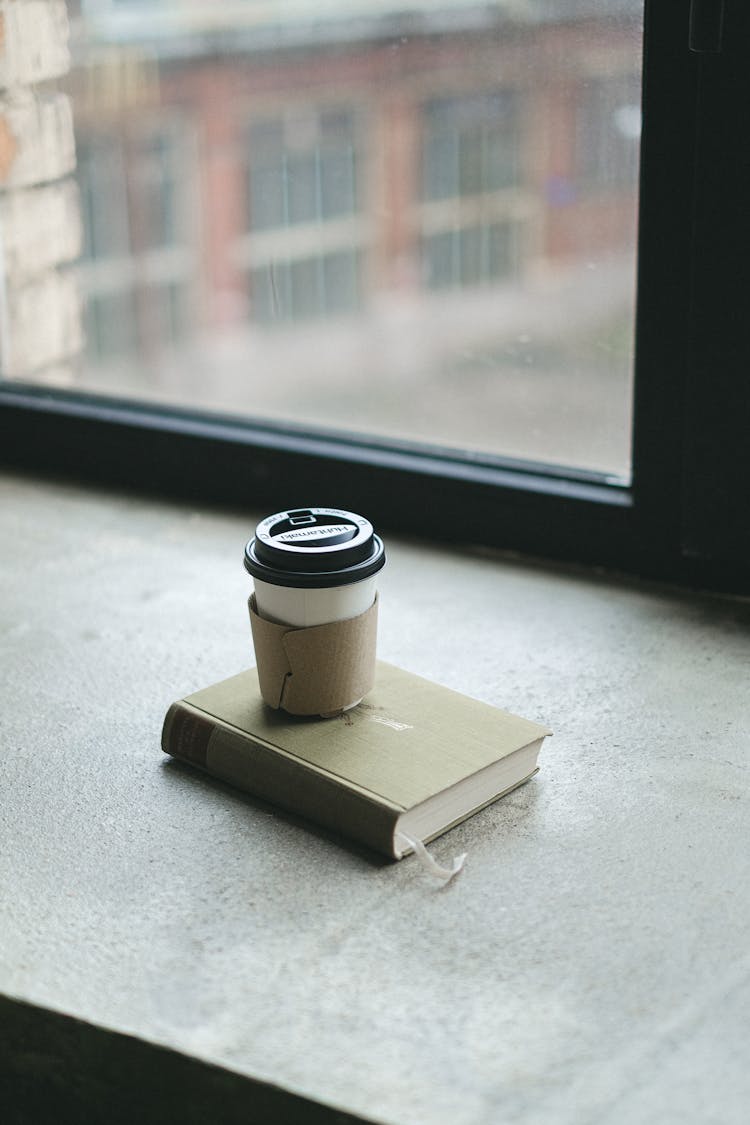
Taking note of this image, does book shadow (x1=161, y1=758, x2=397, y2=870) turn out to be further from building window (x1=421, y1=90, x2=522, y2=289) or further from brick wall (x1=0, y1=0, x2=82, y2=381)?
building window (x1=421, y1=90, x2=522, y2=289)

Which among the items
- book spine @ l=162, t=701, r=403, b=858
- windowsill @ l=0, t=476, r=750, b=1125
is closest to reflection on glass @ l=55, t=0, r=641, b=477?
windowsill @ l=0, t=476, r=750, b=1125

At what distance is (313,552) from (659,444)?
1.50 ft

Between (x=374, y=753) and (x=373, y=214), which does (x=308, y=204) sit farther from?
(x=374, y=753)

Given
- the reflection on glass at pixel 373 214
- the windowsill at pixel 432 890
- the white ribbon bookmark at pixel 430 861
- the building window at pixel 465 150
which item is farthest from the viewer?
the building window at pixel 465 150


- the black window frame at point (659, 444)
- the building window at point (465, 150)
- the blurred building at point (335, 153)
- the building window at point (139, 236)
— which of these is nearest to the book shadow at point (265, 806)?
the black window frame at point (659, 444)

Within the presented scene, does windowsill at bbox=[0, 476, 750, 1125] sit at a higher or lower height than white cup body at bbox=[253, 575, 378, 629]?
lower

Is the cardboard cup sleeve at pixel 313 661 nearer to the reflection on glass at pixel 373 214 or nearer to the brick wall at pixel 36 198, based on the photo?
the reflection on glass at pixel 373 214

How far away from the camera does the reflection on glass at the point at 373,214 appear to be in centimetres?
133

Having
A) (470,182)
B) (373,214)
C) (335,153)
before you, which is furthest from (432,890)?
(373,214)

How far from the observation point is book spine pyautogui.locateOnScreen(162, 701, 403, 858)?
0.80 m

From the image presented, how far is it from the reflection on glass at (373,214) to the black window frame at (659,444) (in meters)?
0.07

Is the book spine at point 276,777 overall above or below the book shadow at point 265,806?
above

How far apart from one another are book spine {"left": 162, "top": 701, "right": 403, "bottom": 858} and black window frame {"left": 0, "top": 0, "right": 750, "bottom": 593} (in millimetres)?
502

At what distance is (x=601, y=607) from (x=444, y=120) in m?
3.43
